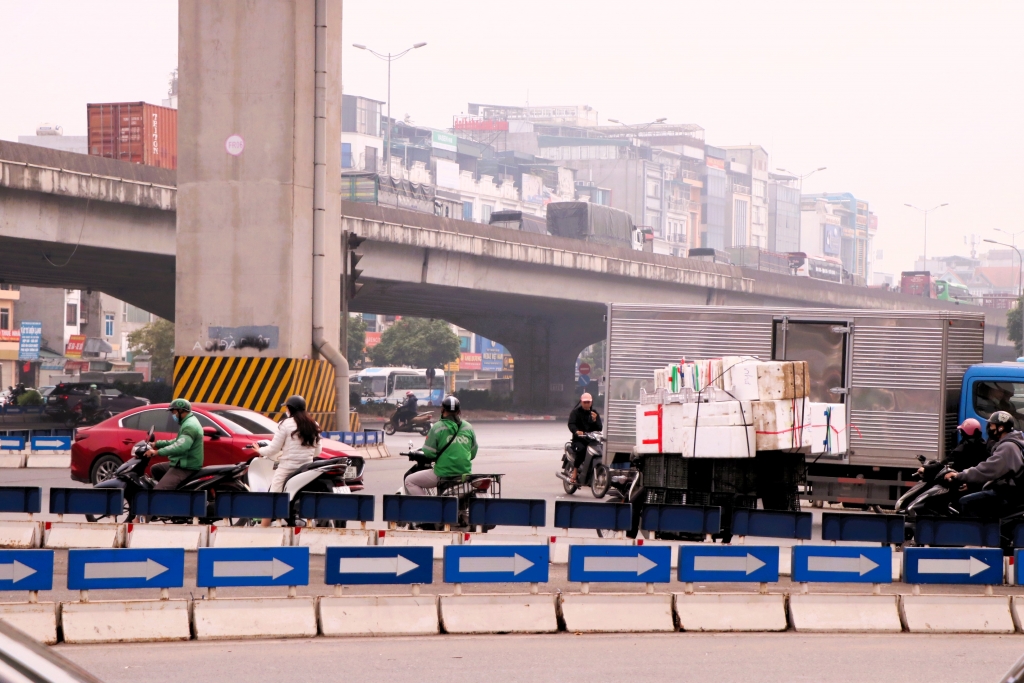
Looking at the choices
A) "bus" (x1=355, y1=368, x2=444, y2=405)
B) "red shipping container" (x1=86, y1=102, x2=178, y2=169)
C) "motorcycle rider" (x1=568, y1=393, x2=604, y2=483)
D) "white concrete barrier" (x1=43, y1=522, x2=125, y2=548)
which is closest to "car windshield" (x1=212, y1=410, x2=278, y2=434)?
"motorcycle rider" (x1=568, y1=393, x2=604, y2=483)

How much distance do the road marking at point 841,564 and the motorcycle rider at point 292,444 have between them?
5.45 metres

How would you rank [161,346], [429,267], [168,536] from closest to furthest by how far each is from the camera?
[168,536] → [429,267] → [161,346]

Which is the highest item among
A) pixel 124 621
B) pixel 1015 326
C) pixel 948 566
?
pixel 1015 326

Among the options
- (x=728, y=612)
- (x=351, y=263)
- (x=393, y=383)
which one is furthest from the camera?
(x=393, y=383)

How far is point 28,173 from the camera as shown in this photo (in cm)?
3170

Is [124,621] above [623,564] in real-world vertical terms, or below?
below

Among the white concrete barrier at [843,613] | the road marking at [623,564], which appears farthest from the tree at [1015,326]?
the road marking at [623,564]

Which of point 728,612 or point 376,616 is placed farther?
point 728,612

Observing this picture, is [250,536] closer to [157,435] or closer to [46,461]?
[157,435]

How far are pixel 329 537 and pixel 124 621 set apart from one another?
3794mm

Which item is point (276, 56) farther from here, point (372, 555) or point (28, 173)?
point (372, 555)

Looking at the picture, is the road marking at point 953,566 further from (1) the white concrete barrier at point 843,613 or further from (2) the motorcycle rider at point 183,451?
(2) the motorcycle rider at point 183,451

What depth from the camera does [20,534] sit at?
11930 millimetres

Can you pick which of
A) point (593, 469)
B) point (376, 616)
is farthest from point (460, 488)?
point (593, 469)
